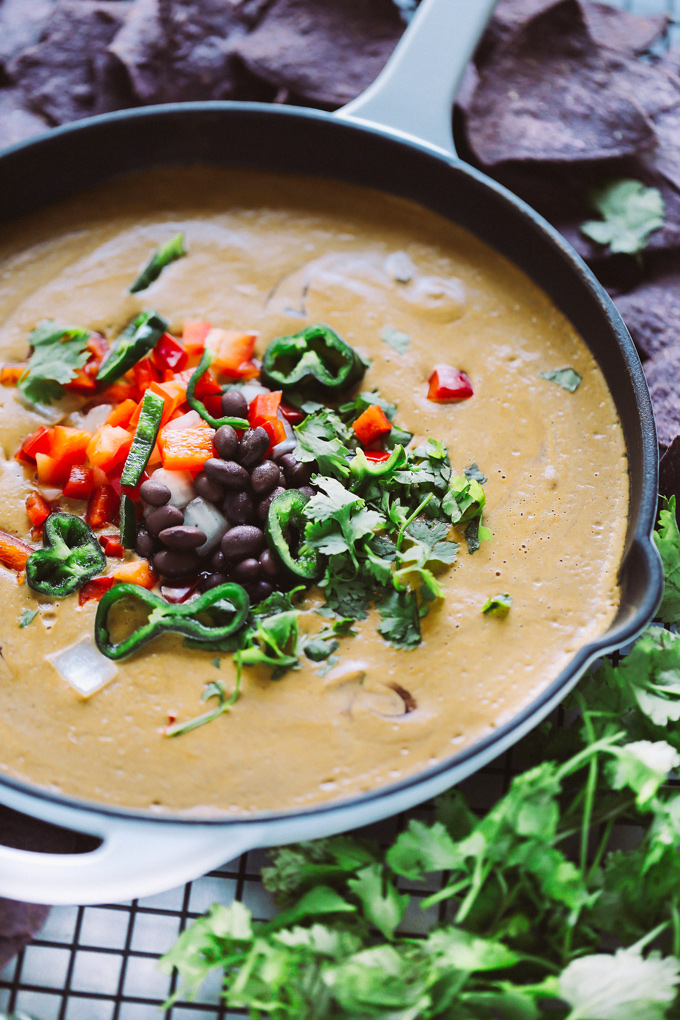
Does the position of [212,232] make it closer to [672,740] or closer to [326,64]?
[326,64]

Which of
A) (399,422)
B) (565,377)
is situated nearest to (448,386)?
(399,422)

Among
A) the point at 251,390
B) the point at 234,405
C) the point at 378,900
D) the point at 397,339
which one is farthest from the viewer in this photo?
the point at 397,339

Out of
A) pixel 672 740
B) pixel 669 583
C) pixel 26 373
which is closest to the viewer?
pixel 672 740

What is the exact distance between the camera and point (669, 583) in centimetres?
254

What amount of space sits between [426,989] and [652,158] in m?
2.80

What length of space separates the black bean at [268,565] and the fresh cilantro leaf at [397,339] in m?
0.85

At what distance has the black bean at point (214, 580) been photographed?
8.13ft

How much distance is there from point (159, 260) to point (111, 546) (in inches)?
41.7

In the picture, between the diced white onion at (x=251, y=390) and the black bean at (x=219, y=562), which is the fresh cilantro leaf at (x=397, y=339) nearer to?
the diced white onion at (x=251, y=390)

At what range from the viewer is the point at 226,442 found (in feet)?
8.19

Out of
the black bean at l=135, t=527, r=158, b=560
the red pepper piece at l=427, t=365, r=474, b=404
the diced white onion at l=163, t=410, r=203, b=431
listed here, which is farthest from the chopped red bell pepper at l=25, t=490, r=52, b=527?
the red pepper piece at l=427, t=365, r=474, b=404

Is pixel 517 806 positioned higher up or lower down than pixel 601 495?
lower down

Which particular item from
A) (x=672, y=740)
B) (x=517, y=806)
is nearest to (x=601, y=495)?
(x=672, y=740)

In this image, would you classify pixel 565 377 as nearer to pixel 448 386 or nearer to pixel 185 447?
pixel 448 386
